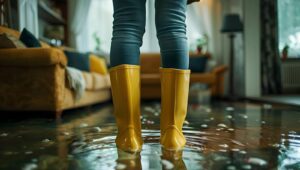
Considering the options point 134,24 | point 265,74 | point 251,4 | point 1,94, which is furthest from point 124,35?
point 265,74

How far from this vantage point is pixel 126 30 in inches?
43.9

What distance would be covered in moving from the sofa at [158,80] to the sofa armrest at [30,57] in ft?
7.35

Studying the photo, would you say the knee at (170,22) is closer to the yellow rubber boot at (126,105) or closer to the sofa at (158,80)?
the yellow rubber boot at (126,105)

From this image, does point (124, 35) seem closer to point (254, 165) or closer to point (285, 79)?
point (254, 165)

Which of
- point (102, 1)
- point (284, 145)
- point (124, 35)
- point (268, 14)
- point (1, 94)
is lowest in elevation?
point (284, 145)

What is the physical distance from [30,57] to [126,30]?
1.26 m

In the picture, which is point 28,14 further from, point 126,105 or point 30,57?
point 126,105

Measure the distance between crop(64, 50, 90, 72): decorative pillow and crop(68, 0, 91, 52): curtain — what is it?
1.12 meters

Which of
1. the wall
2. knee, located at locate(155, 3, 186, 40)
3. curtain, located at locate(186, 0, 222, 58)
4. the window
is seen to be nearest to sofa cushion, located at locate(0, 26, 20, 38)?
knee, located at locate(155, 3, 186, 40)

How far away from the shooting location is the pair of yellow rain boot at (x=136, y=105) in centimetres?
109

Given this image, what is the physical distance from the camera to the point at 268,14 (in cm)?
491

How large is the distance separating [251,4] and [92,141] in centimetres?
387

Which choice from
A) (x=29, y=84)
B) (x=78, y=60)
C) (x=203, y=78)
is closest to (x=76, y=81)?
(x=29, y=84)

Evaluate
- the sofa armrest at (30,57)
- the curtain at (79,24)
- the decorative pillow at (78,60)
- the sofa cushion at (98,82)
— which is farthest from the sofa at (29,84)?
the curtain at (79,24)
